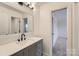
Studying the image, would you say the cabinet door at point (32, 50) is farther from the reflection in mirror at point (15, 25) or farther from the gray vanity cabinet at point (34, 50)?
the reflection in mirror at point (15, 25)

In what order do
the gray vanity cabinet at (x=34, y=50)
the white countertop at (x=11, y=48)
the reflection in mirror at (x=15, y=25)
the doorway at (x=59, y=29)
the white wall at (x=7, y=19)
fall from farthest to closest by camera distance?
1. the doorway at (x=59, y=29)
2. the reflection in mirror at (x=15, y=25)
3. the white wall at (x=7, y=19)
4. the gray vanity cabinet at (x=34, y=50)
5. the white countertop at (x=11, y=48)

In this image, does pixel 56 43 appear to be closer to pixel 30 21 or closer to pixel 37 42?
pixel 37 42

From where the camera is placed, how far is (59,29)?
2.78m

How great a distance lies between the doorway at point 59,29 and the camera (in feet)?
8.70

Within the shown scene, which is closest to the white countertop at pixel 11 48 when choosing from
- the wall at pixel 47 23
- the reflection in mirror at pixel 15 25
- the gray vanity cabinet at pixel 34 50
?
the gray vanity cabinet at pixel 34 50

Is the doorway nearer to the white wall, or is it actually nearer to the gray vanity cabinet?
the gray vanity cabinet

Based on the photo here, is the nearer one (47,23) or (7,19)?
(7,19)

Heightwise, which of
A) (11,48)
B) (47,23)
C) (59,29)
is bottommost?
(11,48)

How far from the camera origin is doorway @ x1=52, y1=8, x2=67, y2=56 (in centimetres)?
265

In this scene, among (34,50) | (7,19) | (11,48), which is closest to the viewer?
(11,48)

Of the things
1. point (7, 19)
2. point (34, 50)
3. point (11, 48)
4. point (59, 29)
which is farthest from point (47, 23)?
point (11, 48)

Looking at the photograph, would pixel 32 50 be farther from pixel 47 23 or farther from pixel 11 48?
pixel 47 23

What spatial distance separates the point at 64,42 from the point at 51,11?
100cm

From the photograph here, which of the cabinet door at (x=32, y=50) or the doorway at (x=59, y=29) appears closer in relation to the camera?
the cabinet door at (x=32, y=50)
